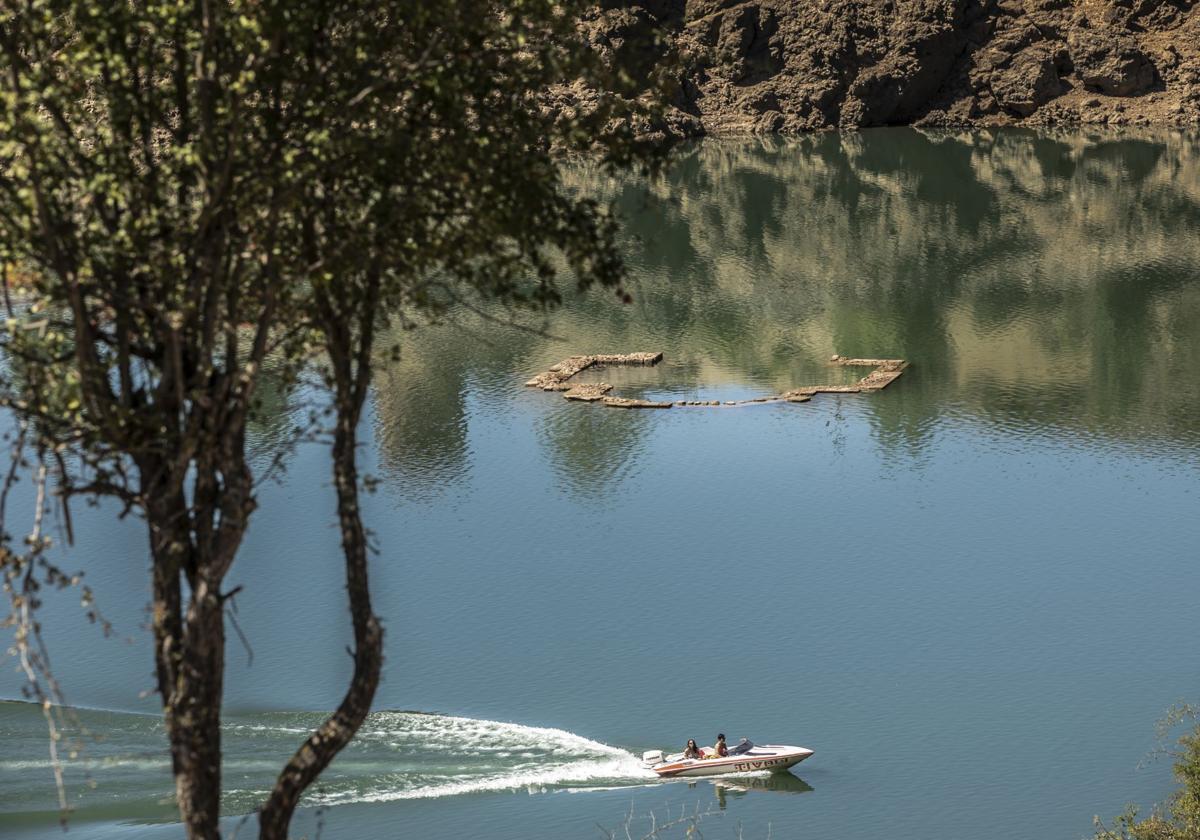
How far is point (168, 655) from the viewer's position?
17.1 meters

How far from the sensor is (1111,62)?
153875 millimetres

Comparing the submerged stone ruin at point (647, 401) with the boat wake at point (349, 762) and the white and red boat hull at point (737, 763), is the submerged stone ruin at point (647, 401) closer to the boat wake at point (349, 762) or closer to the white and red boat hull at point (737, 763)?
the boat wake at point (349, 762)

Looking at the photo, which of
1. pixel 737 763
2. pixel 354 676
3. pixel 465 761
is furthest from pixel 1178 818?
pixel 354 676

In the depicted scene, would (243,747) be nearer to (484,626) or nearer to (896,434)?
(484,626)

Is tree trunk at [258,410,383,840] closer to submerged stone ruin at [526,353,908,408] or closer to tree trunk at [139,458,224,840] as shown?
tree trunk at [139,458,224,840]

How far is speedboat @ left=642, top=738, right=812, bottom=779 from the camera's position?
36.7 meters

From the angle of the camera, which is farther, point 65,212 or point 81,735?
point 81,735

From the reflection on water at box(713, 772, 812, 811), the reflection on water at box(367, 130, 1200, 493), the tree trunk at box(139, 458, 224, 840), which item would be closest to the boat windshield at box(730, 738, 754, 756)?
the reflection on water at box(713, 772, 812, 811)

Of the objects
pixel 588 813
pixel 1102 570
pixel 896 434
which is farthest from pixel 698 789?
pixel 896 434

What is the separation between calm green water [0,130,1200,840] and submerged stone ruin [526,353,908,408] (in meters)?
1.07

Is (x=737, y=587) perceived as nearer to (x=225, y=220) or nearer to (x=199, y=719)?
(x=199, y=719)

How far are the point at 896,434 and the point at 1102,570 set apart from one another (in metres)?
16.5

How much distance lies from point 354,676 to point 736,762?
20408 millimetres

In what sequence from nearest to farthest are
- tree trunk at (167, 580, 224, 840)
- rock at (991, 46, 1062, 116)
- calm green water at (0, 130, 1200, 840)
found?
tree trunk at (167, 580, 224, 840) < calm green water at (0, 130, 1200, 840) < rock at (991, 46, 1062, 116)
